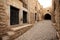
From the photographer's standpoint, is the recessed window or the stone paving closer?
the stone paving

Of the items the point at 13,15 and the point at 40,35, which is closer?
the point at 40,35

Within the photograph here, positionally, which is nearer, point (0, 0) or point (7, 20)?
point (0, 0)

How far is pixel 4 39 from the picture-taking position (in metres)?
4.51

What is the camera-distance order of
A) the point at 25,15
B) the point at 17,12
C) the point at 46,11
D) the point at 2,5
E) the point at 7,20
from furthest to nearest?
the point at 46,11 → the point at 25,15 → the point at 17,12 → the point at 7,20 → the point at 2,5

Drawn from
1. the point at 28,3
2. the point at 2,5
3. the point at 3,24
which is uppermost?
the point at 28,3

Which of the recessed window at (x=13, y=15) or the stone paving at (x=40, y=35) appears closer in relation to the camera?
the stone paving at (x=40, y=35)

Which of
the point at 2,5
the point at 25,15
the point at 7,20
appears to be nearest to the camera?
the point at 2,5

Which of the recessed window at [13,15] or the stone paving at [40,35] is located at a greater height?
the recessed window at [13,15]

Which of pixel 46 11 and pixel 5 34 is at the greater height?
pixel 46 11

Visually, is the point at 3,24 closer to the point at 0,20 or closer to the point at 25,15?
the point at 0,20

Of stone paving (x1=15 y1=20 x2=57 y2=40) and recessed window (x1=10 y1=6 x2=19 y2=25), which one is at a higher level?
recessed window (x1=10 y1=6 x2=19 y2=25)

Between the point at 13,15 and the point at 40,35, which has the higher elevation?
the point at 13,15

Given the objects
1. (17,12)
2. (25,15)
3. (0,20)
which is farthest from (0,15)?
(25,15)

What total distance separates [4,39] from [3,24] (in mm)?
782
